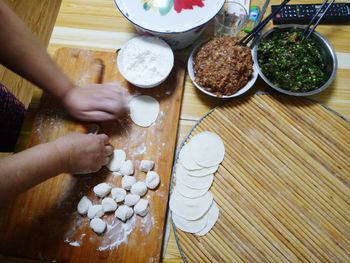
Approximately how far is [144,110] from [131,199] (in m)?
0.28

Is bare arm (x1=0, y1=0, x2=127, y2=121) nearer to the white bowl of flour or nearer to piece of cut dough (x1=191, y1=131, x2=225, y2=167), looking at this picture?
the white bowl of flour

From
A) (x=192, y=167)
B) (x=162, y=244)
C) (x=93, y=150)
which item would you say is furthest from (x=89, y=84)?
(x=162, y=244)

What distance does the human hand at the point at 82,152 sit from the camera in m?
0.80

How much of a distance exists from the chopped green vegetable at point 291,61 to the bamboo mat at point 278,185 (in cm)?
7

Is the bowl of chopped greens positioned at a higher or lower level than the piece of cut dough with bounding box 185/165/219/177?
higher

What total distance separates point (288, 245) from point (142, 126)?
550 millimetres

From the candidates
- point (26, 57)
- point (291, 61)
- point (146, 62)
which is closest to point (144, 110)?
point (146, 62)

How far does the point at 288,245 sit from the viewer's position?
2.77 feet

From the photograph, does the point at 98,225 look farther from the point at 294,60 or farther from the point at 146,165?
the point at 294,60

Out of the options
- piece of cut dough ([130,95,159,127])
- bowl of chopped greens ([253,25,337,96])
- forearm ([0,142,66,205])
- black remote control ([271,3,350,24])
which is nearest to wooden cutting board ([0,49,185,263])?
piece of cut dough ([130,95,159,127])

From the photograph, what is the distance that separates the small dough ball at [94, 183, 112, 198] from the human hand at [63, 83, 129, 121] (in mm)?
200

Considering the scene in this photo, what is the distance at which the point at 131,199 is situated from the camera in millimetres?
863

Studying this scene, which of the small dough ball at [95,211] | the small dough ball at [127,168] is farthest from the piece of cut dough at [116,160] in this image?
the small dough ball at [95,211]

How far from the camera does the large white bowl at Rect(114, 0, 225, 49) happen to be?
90cm
